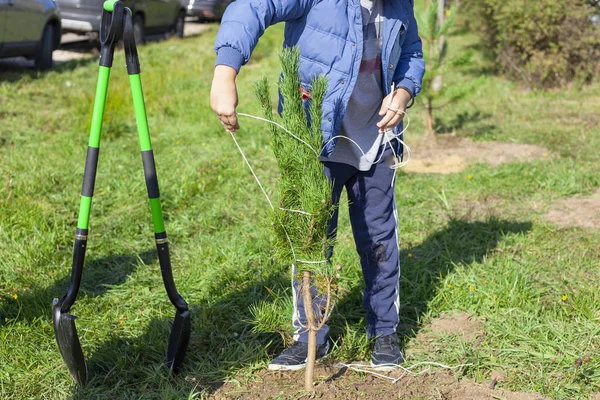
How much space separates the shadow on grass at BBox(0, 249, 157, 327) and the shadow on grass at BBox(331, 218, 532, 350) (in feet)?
4.29

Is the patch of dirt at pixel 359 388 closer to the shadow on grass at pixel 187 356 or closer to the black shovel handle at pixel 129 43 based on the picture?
the shadow on grass at pixel 187 356

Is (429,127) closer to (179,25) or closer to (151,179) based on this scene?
(151,179)

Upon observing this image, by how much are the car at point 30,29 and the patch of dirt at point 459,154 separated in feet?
18.0

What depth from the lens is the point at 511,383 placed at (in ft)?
9.47

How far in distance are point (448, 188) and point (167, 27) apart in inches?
423

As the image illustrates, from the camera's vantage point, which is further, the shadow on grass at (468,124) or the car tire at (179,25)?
the car tire at (179,25)

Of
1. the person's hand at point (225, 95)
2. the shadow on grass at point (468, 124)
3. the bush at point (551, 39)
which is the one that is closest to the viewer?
the person's hand at point (225, 95)

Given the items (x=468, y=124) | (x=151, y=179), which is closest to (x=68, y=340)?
(x=151, y=179)

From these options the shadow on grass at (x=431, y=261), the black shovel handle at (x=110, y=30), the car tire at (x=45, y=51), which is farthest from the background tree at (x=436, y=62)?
the car tire at (x=45, y=51)

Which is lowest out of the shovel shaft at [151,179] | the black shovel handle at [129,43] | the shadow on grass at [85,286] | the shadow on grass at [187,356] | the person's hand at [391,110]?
the shadow on grass at [85,286]

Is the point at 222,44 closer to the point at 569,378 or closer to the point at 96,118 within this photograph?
the point at 96,118

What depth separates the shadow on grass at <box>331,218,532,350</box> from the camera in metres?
3.48

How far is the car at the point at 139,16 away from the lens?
11539 millimetres

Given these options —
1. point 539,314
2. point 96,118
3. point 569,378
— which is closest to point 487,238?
point 539,314
